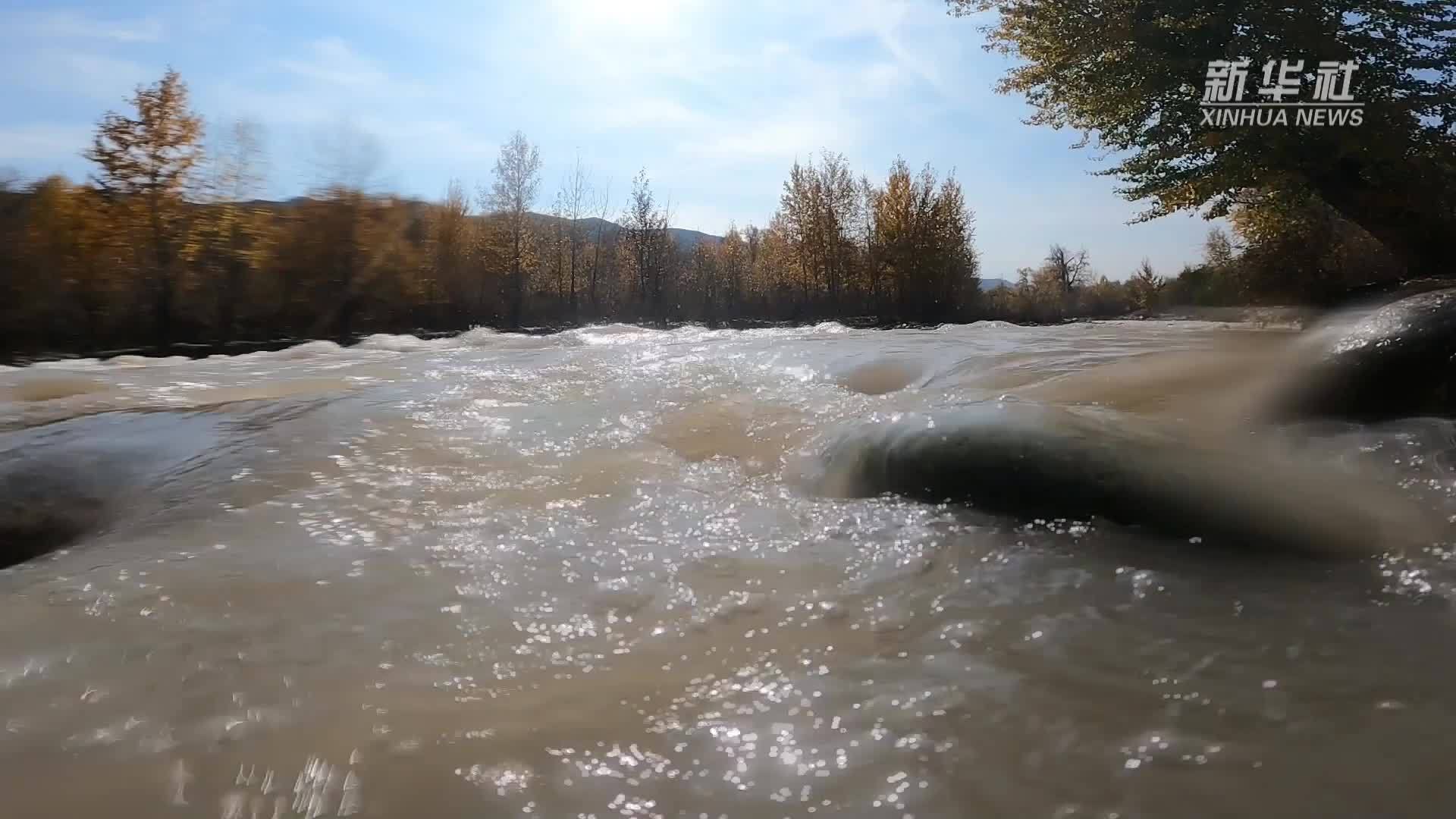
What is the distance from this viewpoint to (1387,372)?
3.13 meters

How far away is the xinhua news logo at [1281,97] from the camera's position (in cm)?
960

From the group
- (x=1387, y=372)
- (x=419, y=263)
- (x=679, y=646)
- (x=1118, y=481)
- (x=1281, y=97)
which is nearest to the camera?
(x=679, y=646)

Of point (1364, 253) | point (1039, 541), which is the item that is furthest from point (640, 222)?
point (1039, 541)

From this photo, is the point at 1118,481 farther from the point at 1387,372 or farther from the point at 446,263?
the point at 446,263

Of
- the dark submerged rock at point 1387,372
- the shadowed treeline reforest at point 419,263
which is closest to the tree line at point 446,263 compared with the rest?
the shadowed treeline reforest at point 419,263

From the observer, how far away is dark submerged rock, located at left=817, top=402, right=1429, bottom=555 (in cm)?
211

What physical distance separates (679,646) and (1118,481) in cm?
157

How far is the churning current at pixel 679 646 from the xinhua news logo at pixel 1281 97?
9.14 m

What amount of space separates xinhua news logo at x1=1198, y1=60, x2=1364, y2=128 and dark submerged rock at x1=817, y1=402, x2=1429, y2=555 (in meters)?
9.78

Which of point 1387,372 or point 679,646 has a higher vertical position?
point 1387,372

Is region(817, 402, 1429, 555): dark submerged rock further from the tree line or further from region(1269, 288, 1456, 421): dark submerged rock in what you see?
the tree line

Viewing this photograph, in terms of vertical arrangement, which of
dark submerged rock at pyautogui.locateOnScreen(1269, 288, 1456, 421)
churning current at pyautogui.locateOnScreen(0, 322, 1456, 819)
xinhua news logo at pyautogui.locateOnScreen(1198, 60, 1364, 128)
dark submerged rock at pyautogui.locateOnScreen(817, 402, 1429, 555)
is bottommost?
churning current at pyautogui.locateOnScreen(0, 322, 1456, 819)

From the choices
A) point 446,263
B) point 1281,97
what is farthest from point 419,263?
point 1281,97

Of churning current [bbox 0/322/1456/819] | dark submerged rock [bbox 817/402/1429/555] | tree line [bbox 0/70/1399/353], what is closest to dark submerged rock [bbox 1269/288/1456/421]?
churning current [bbox 0/322/1456/819]
